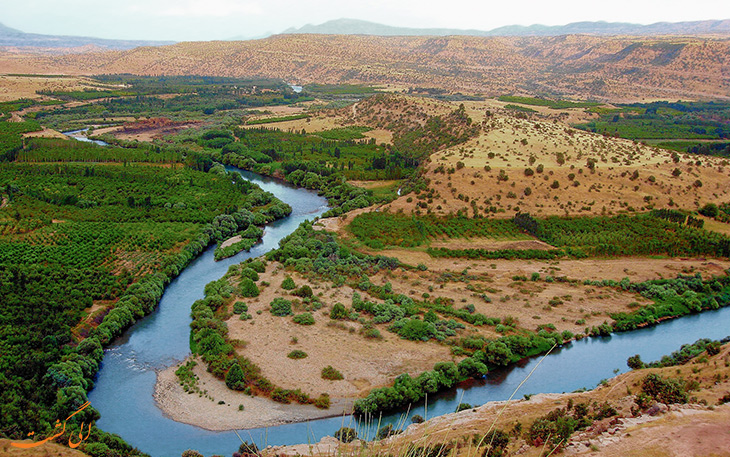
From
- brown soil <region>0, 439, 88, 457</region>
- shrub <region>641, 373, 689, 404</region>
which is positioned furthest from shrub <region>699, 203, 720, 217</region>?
brown soil <region>0, 439, 88, 457</region>

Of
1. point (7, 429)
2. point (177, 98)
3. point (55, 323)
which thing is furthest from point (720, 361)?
point (177, 98)

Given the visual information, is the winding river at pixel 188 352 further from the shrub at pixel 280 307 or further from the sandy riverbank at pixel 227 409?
the shrub at pixel 280 307

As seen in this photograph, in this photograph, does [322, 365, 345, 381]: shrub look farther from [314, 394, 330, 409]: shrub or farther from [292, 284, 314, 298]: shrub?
[292, 284, 314, 298]: shrub

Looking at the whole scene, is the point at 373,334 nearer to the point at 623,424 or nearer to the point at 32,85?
the point at 623,424

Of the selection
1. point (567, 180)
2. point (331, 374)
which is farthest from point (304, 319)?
point (567, 180)

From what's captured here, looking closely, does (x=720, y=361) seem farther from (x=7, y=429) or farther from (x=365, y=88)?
(x=365, y=88)

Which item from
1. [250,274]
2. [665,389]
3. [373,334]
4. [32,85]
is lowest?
[373,334]
